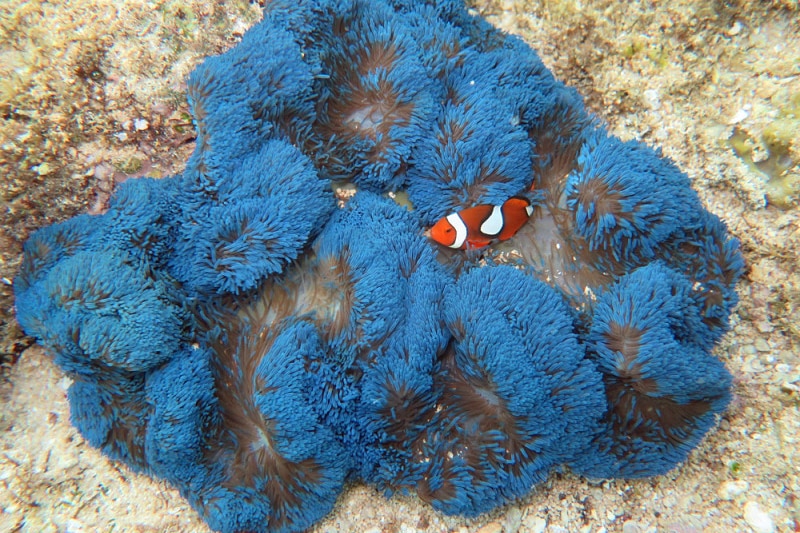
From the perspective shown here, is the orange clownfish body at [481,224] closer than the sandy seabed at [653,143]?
No

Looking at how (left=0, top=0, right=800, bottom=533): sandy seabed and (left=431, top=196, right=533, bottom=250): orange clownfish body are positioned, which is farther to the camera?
(left=431, top=196, right=533, bottom=250): orange clownfish body

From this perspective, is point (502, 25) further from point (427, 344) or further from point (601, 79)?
point (427, 344)

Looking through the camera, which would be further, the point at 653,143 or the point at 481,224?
the point at 653,143

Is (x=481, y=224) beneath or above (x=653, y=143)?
beneath

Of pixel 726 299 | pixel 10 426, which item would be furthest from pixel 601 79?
pixel 10 426
